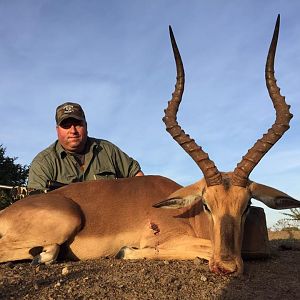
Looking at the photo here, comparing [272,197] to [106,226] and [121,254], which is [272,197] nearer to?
[121,254]

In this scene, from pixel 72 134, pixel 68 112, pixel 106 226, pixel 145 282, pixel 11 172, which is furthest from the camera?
pixel 11 172

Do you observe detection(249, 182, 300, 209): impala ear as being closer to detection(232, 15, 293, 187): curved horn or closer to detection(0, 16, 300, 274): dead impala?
detection(0, 16, 300, 274): dead impala

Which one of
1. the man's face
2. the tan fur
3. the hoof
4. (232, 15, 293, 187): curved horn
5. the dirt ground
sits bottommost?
the dirt ground

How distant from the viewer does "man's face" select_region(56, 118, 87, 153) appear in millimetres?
8633

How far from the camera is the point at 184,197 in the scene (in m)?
6.09

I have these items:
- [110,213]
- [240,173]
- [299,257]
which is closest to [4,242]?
[110,213]

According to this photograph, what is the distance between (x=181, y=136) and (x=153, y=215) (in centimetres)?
122

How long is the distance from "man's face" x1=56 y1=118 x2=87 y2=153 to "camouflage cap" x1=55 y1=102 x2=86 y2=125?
0.40 ft

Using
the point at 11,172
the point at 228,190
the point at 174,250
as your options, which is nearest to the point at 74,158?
the point at 174,250

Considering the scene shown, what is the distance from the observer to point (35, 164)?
27.8 ft

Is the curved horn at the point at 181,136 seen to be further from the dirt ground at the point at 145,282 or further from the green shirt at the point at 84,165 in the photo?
the green shirt at the point at 84,165

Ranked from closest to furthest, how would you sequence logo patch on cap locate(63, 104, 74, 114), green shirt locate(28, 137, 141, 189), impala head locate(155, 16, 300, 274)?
impala head locate(155, 16, 300, 274) → green shirt locate(28, 137, 141, 189) → logo patch on cap locate(63, 104, 74, 114)

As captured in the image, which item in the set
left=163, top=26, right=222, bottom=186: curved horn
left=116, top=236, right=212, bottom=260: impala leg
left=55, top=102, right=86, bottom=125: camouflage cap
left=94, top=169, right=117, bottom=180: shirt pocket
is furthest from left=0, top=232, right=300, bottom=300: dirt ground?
left=55, top=102, right=86, bottom=125: camouflage cap

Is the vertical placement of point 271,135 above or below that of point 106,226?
above
